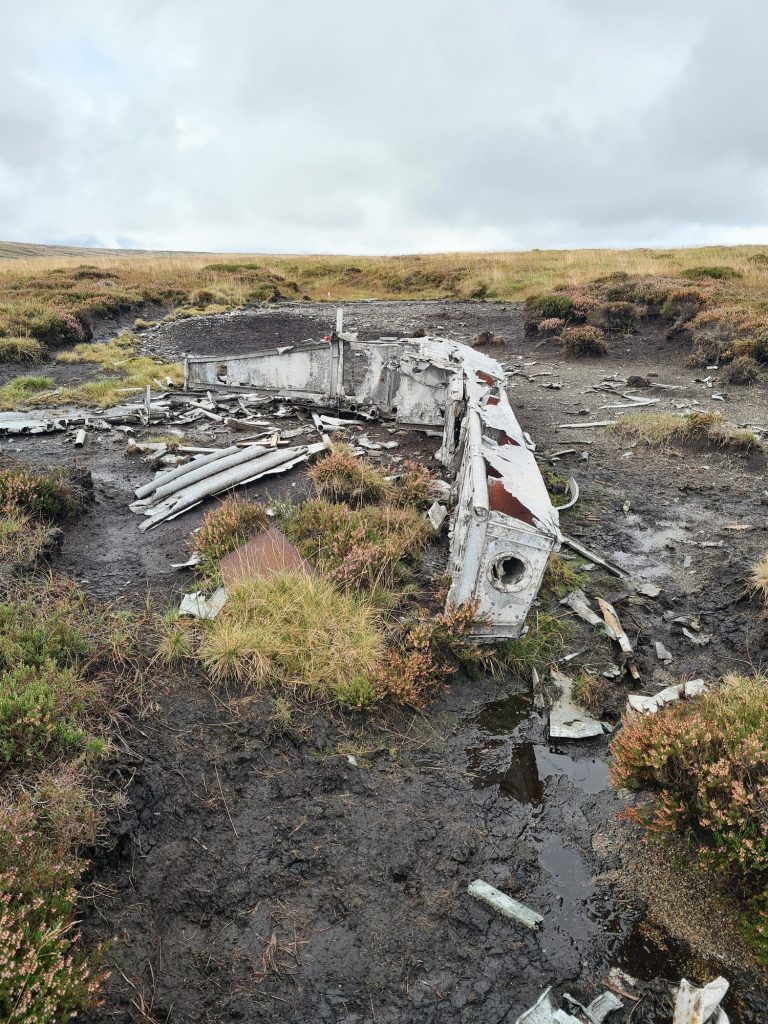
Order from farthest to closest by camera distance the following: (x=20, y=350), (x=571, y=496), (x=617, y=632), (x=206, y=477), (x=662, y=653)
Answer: (x=20, y=350) → (x=571, y=496) → (x=206, y=477) → (x=617, y=632) → (x=662, y=653)

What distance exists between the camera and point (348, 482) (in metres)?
7.06

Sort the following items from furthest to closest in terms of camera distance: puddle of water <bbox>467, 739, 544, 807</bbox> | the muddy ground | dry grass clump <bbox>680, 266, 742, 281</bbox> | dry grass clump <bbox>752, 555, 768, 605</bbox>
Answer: dry grass clump <bbox>680, 266, 742, 281</bbox> < dry grass clump <bbox>752, 555, 768, 605</bbox> < puddle of water <bbox>467, 739, 544, 807</bbox> < the muddy ground

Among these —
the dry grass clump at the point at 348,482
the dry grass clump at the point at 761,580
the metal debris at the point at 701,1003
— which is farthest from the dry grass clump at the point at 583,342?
the metal debris at the point at 701,1003

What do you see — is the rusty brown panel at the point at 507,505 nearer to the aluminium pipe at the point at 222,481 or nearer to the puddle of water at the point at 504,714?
the puddle of water at the point at 504,714

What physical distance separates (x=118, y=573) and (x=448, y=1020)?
4.59 meters

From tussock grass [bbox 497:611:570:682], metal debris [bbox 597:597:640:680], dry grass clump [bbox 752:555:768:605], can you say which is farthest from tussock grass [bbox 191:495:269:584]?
dry grass clump [bbox 752:555:768:605]

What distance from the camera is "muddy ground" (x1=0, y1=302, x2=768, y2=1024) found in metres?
2.69

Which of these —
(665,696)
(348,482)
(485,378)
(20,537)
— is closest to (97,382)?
(20,537)

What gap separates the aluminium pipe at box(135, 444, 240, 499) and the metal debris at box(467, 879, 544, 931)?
604 cm

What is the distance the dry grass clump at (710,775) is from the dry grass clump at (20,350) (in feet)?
56.7

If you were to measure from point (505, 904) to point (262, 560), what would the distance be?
3379 millimetres

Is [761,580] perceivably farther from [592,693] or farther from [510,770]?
[510,770]

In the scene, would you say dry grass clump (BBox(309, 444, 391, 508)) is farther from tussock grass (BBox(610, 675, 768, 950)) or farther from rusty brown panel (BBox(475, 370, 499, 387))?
tussock grass (BBox(610, 675, 768, 950))

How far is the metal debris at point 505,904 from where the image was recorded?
2.98 metres
